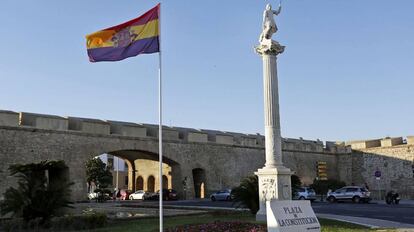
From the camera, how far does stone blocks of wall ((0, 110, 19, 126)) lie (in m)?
33.0

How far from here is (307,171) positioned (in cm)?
5472

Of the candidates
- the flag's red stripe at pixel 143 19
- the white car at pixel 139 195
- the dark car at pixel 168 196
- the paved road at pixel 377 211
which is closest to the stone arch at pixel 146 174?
the dark car at pixel 168 196

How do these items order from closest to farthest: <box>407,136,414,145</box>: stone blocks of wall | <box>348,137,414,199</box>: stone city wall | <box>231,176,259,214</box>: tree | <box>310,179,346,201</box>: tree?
<box>231,176,259,214</box>: tree → <box>310,179,346,201</box>: tree → <box>348,137,414,199</box>: stone city wall → <box>407,136,414,145</box>: stone blocks of wall

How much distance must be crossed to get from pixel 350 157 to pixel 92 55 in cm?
4690

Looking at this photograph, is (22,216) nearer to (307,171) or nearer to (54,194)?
(54,194)

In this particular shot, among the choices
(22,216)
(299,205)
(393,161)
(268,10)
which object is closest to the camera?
(299,205)

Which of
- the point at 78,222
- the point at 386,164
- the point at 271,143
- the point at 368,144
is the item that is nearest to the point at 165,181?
the point at 368,144

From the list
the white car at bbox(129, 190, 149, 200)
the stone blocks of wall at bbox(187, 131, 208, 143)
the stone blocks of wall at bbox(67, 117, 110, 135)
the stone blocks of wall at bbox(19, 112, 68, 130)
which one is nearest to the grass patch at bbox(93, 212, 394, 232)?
the stone blocks of wall at bbox(19, 112, 68, 130)

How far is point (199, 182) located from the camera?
4631 cm

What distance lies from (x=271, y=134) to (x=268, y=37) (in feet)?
11.8

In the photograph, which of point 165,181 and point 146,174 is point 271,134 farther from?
point 146,174

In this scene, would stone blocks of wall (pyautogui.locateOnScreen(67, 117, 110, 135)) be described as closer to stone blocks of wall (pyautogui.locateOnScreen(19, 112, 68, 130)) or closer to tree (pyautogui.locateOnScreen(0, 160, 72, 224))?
stone blocks of wall (pyautogui.locateOnScreen(19, 112, 68, 130))

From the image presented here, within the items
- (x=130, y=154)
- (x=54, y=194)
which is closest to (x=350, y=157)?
(x=130, y=154)

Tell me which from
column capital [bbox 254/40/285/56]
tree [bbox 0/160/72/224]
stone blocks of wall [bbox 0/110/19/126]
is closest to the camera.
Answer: tree [bbox 0/160/72/224]
